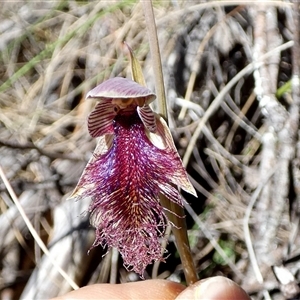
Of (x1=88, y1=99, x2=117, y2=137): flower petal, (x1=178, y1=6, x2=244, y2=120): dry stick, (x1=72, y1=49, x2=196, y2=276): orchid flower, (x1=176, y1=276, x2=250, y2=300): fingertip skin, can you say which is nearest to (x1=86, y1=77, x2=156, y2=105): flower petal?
(x1=72, y1=49, x2=196, y2=276): orchid flower

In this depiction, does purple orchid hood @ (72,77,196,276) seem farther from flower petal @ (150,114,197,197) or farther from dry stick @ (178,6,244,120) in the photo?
dry stick @ (178,6,244,120)

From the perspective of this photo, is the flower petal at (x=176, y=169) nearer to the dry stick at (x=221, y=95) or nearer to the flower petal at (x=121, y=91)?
the flower petal at (x=121, y=91)

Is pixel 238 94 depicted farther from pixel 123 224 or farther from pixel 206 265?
pixel 123 224

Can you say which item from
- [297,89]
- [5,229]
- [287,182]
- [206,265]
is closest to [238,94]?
[297,89]

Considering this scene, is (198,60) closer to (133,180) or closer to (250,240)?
(250,240)

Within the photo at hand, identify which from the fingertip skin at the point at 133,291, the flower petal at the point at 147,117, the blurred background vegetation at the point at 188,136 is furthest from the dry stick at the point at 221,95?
the flower petal at the point at 147,117

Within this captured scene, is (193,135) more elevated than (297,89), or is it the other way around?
(297,89)
